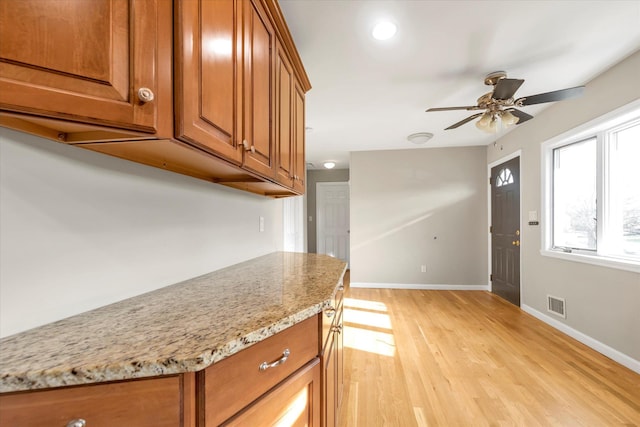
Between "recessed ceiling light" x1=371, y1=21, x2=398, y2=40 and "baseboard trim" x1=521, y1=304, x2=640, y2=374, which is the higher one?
"recessed ceiling light" x1=371, y1=21, x2=398, y2=40

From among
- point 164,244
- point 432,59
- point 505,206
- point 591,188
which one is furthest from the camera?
point 505,206

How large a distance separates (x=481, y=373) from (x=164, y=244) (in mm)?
2411

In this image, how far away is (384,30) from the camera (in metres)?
1.74

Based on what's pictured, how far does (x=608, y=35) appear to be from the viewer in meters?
1.82

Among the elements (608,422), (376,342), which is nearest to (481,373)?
(608,422)

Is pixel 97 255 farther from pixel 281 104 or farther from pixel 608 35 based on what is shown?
pixel 608 35

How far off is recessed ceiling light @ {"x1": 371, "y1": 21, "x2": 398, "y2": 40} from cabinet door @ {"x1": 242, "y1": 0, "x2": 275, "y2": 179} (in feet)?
2.42

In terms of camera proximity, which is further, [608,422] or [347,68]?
[347,68]

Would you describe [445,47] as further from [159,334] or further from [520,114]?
[159,334]

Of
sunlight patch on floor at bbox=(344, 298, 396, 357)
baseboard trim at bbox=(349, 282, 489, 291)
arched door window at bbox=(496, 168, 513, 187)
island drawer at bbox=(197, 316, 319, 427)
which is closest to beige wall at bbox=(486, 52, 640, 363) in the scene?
arched door window at bbox=(496, 168, 513, 187)

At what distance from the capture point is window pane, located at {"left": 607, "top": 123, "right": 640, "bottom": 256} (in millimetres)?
2219

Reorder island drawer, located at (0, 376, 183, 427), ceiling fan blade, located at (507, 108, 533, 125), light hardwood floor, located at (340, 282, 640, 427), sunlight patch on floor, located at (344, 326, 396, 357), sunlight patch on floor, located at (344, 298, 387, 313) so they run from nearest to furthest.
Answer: island drawer, located at (0, 376, 183, 427)
light hardwood floor, located at (340, 282, 640, 427)
ceiling fan blade, located at (507, 108, 533, 125)
sunlight patch on floor, located at (344, 326, 396, 357)
sunlight patch on floor, located at (344, 298, 387, 313)

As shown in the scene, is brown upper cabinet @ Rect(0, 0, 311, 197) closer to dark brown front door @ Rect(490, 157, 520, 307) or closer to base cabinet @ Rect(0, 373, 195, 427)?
base cabinet @ Rect(0, 373, 195, 427)

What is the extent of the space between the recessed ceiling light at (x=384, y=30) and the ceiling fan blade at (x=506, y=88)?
830 millimetres
